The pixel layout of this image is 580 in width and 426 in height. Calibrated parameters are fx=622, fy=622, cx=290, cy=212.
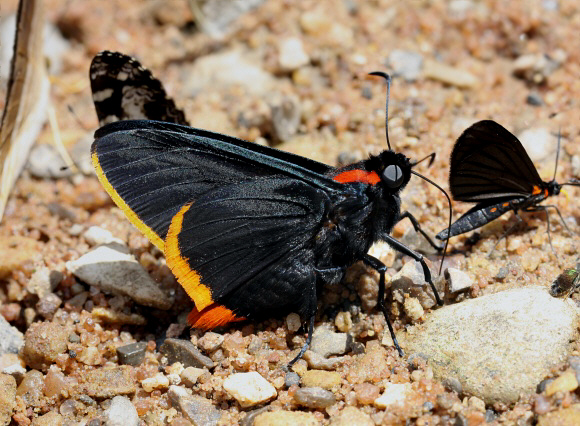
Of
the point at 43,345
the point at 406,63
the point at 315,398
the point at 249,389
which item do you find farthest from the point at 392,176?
the point at 406,63

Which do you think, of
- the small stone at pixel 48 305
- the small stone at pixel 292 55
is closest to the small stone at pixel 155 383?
the small stone at pixel 48 305

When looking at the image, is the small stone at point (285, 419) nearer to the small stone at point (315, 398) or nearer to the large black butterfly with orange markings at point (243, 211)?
the small stone at point (315, 398)

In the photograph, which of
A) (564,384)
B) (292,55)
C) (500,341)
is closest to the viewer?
(564,384)

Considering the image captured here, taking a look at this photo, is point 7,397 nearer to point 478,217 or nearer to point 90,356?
point 90,356

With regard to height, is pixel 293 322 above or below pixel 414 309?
below

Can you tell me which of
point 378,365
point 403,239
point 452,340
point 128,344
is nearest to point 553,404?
point 452,340

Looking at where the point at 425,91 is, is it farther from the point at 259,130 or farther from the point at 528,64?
the point at 259,130

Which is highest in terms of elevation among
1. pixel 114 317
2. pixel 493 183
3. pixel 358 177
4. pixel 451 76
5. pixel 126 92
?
pixel 451 76
